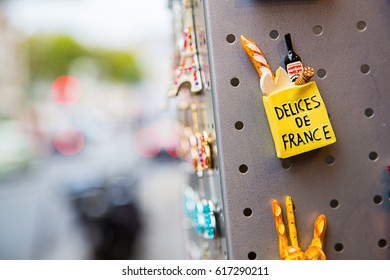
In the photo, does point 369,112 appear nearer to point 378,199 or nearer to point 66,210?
point 378,199

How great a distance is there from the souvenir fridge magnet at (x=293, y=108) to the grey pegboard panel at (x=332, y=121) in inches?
1.3

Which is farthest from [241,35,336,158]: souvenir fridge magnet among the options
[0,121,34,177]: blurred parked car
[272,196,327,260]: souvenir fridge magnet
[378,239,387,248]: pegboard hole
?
[0,121,34,177]: blurred parked car

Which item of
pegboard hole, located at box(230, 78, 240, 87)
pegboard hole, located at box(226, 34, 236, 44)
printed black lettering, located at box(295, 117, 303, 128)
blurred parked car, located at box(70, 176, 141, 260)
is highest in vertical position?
blurred parked car, located at box(70, 176, 141, 260)

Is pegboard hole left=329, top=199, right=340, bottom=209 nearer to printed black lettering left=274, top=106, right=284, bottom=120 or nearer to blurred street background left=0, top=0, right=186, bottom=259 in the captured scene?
printed black lettering left=274, top=106, right=284, bottom=120

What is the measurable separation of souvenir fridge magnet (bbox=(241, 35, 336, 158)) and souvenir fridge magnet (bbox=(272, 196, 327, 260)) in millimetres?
101

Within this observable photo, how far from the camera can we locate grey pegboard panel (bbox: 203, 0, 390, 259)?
0.77m

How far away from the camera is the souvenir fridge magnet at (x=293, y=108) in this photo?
0.74 meters

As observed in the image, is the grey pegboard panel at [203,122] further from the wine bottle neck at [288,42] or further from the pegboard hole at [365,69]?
the pegboard hole at [365,69]

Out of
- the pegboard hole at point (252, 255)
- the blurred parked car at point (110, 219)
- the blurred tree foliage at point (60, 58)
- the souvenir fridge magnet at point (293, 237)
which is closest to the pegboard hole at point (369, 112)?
the souvenir fridge magnet at point (293, 237)

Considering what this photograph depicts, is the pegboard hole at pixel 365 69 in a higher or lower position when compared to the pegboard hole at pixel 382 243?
higher

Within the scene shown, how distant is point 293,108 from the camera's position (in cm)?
74

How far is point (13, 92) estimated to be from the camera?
8273 mm

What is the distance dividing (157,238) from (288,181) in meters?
2.81
